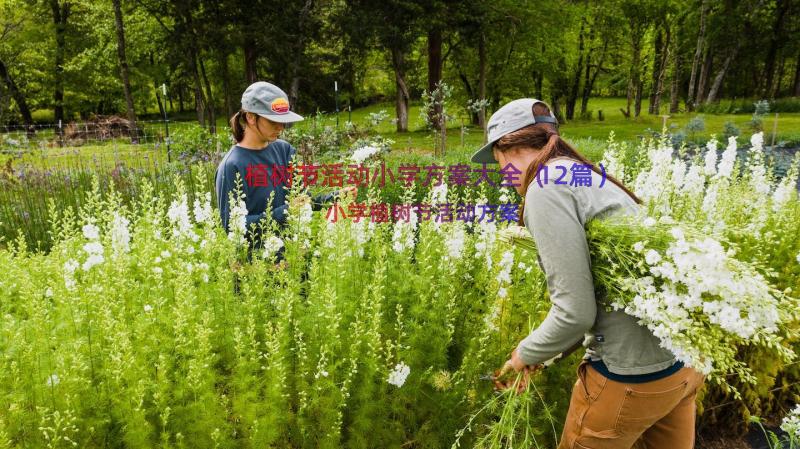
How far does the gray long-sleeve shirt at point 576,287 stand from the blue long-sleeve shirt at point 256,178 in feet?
6.43

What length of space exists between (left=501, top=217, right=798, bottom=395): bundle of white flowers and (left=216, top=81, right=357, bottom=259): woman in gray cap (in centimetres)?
191

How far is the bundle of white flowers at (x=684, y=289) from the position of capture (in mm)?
1646

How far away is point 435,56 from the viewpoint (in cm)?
2091

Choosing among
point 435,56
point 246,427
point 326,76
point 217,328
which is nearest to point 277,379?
point 246,427

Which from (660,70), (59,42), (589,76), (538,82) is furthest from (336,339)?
(59,42)

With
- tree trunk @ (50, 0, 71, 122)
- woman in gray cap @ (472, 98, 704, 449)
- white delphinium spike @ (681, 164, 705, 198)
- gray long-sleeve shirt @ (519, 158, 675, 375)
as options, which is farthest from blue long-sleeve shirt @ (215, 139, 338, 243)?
tree trunk @ (50, 0, 71, 122)

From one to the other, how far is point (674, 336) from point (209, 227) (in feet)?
9.01

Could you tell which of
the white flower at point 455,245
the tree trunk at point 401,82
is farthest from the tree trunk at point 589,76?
the white flower at point 455,245

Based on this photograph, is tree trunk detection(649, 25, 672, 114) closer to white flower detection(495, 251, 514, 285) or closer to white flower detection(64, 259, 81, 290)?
white flower detection(495, 251, 514, 285)

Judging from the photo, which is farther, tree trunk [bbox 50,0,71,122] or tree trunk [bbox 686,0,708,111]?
tree trunk [bbox 50,0,71,122]

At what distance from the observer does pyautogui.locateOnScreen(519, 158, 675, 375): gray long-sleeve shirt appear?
1.72 metres

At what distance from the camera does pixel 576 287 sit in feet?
5.67

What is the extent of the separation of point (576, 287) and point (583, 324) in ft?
→ 0.47

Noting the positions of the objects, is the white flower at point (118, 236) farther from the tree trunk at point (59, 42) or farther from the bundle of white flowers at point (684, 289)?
the tree trunk at point (59, 42)
